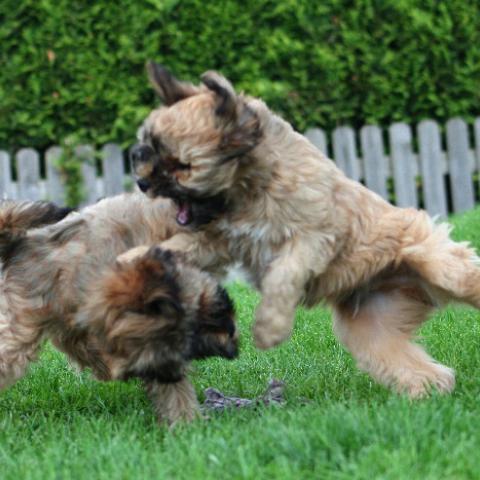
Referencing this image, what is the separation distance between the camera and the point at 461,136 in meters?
12.1

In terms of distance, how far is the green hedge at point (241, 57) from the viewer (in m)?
11.2

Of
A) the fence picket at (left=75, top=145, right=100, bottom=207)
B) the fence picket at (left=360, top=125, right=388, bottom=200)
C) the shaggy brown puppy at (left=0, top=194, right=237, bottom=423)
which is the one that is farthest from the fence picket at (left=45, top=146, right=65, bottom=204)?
the shaggy brown puppy at (left=0, top=194, right=237, bottom=423)

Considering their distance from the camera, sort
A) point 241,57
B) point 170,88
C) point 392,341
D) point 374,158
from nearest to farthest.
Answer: point 170,88 < point 392,341 < point 241,57 < point 374,158

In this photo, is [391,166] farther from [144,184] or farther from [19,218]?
[144,184]

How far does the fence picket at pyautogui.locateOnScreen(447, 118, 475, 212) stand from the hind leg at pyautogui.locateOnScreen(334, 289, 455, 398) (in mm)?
6960

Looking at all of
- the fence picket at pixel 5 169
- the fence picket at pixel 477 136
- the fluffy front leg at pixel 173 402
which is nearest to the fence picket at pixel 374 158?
the fence picket at pixel 477 136

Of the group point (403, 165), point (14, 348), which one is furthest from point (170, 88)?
point (403, 165)

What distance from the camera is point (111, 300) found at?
4625 mm

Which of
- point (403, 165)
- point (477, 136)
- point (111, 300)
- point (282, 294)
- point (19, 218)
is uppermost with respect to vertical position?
point (19, 218)

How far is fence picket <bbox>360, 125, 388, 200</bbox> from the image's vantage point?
11961 millimetres

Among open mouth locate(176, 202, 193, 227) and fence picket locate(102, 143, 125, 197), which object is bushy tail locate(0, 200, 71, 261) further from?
fence picket locate(102, 143, 125, 197)

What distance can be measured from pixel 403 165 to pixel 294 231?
23.9ft

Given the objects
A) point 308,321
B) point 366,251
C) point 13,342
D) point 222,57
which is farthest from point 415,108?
point 13,342

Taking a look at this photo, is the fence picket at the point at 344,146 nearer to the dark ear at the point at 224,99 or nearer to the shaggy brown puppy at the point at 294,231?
the shaggy brown puppy at the point at 294,231
